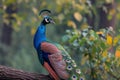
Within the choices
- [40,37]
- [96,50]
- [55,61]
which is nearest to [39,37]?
[40,37]

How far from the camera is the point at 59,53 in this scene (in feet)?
14.0

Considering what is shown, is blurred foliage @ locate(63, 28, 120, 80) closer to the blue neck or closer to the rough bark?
the blue neck

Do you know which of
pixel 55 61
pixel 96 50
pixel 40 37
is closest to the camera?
pixel 55 61

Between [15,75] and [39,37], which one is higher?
[39,37]

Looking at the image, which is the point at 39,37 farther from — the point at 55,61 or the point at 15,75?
the point at 15,75

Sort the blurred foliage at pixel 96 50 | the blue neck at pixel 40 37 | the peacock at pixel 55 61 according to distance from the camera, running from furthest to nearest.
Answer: the blurred foliage at pixel 96 50 < the blue neck at pixel 40 37 < the peacock at pixel 55 61

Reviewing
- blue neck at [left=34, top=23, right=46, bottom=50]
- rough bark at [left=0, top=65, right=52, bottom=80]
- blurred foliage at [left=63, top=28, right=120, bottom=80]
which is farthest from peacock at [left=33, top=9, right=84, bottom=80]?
blurred foliage at [left=63, top=28, right=120, bottom=80]

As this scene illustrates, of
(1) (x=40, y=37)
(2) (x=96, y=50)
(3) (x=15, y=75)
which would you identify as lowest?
(3) (x=15, y=75)

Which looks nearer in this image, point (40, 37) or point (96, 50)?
point (40, 37)

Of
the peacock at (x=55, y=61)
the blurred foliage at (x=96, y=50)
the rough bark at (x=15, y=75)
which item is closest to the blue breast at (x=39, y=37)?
the peacock at (x=55, y=61)

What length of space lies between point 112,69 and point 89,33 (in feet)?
1.92

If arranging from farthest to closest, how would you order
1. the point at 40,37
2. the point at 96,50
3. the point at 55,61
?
the point at 96,50 → the point at 40,37 → the point at 55,61

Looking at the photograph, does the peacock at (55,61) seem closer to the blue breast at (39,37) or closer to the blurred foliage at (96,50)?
the blue breast at (39,37)

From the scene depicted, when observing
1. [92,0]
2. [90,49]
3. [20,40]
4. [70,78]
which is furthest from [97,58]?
[20,40]
